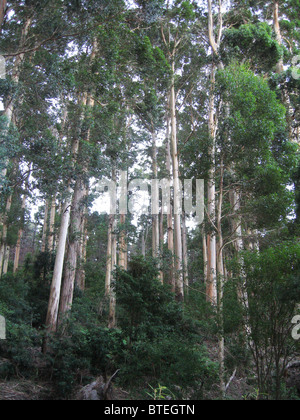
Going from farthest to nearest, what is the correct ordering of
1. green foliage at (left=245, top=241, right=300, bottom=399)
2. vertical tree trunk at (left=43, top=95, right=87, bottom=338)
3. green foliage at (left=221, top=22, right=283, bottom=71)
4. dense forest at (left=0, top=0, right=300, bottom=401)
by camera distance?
green foliage at (left=221, top=22, right=283, bottom=71) < vertical tree trunk at (left=43, top=95, right=87, bottom=338) < dense forest at (left=0, top=0, right=300, bottom=401) < green foliage at (left=245, top=241, right=300, bottom=399)

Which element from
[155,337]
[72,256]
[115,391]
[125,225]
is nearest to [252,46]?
[125,225]

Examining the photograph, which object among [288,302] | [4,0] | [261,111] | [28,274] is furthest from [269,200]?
[28,274]

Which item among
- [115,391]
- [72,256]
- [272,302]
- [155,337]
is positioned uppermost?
[72,256]

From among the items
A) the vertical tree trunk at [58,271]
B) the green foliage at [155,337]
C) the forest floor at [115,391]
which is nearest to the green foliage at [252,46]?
the vertical tree trunk at [58,271]

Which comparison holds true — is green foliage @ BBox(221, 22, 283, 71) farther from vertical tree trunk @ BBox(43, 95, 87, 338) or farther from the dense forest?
vertical tree trunk @ BBox(43, 95, 87, 338)

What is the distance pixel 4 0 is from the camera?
6.27m

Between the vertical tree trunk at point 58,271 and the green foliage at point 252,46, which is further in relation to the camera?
the green foliage at point 252,46

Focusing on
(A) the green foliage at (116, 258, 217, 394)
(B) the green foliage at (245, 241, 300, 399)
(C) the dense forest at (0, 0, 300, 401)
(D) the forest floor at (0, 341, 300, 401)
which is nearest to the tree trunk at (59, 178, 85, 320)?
(C) the dense forest at (0, 0, 300, 401)

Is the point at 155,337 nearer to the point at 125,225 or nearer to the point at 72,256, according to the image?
the point at 72,256

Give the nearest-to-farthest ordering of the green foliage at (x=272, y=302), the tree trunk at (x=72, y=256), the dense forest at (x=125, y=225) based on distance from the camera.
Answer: the green foliage at (x=272, y=302) → the dense forest at (x=125, y=225) → the tree trunk at (x=72, y=256)

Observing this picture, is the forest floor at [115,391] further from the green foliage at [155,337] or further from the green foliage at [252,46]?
the green foliage at [252,46]

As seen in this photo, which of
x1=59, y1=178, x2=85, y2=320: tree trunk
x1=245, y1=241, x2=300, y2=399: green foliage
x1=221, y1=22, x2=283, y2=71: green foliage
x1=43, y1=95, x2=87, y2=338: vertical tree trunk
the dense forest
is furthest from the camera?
x1=221, y1=22, x2=283, y2=71: green foliage

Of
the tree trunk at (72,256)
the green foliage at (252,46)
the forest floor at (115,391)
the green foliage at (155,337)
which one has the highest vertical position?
the green foliage at (252,46)

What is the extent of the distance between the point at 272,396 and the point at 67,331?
17.3 feet
